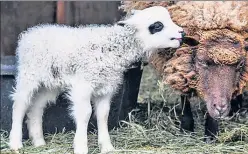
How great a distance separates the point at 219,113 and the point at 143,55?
2.58 ft

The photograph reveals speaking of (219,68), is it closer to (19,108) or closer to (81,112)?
(81,112)

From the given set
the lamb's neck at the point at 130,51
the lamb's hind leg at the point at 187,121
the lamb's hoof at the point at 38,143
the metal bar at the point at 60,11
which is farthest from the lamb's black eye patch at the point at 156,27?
the metal bar at the point at 60,11

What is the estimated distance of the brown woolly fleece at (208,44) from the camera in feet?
20.2

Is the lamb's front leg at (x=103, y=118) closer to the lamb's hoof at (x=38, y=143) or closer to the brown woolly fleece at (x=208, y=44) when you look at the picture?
the lamb's hoof at (x=38, y=143)

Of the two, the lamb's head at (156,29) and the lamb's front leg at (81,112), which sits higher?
the lamb's head at (156,29)

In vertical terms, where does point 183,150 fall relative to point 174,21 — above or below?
below

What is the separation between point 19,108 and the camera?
20.4 ft

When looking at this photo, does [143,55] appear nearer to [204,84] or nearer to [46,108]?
[204,84]

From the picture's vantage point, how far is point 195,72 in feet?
20.8

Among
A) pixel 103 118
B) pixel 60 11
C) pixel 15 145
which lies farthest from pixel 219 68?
pixel 60 11

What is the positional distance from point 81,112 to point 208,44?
121cm

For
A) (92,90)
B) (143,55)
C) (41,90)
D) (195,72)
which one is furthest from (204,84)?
(41,90)

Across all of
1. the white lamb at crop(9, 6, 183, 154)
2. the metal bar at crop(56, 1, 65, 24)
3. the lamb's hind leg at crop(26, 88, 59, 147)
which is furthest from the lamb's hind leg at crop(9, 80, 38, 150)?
the metal bar at crop(56, 1, 65, 24)

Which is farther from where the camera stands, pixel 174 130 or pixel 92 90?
pixel 174 130
